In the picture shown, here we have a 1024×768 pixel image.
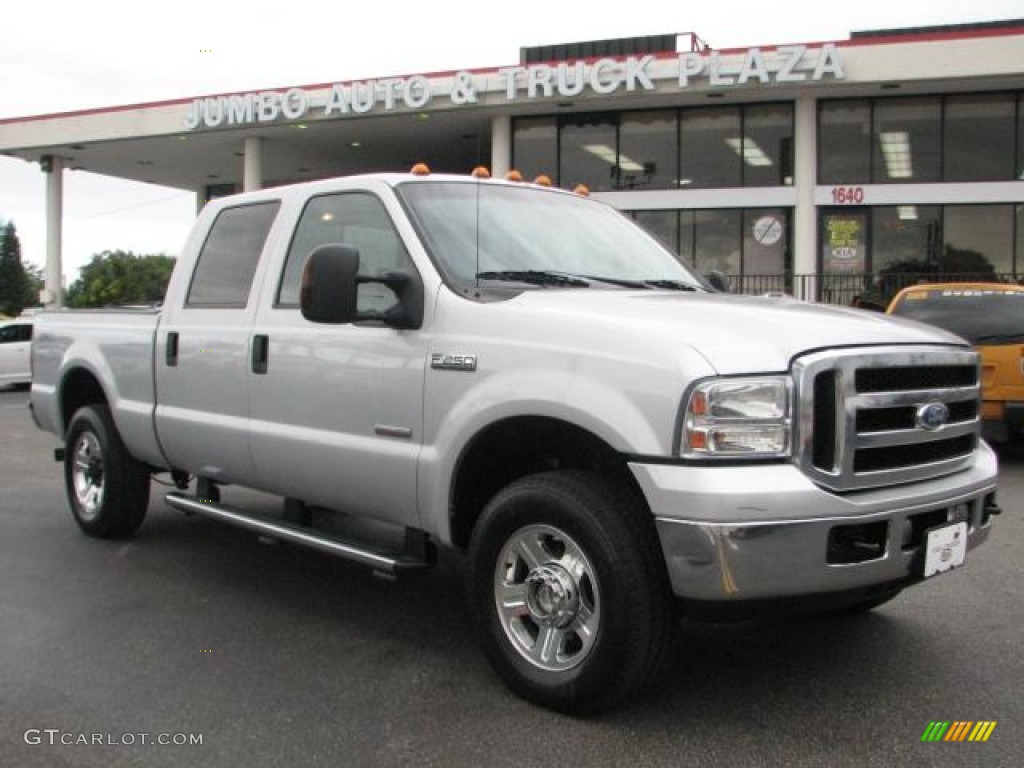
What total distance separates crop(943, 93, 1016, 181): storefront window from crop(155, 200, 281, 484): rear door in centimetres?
Result: 1820

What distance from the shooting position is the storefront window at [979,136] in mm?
Answer: 19828

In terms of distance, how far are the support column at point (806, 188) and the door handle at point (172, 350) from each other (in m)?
16.9

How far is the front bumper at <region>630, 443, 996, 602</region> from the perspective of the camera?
117 inches

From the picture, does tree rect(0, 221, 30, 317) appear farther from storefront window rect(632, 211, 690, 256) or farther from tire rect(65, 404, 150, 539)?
tire rect(65, 404, 150, 539)

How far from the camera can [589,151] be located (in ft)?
72.9

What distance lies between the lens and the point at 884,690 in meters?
3.70

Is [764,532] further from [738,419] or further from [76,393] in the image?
[76,393]

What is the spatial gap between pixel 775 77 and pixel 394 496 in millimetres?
17245

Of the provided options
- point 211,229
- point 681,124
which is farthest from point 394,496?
point 681,124

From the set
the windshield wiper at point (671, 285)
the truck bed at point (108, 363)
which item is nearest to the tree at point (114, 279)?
the truck bed at point (108, 363)

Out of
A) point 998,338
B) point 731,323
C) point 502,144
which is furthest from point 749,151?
point 731,323

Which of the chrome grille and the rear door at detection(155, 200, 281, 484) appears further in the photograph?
the rear door at detection(155, 200, 281, 484)

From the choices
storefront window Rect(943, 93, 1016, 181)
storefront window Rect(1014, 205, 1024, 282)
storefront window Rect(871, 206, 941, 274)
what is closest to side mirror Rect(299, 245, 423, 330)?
storefront window Rect(871, 206, 941, 274)

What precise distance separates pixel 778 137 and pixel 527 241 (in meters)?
18.1
